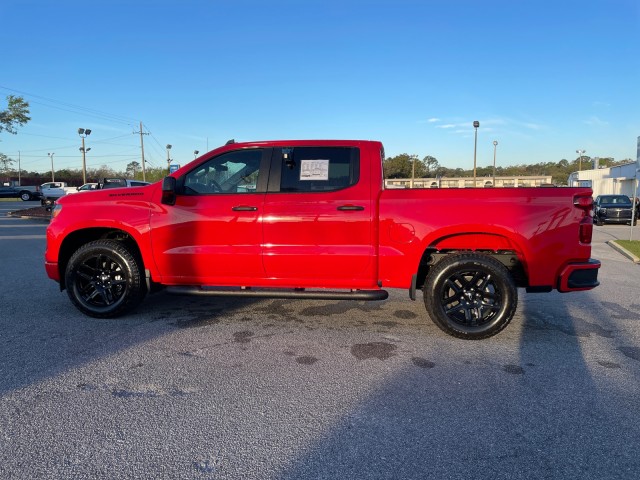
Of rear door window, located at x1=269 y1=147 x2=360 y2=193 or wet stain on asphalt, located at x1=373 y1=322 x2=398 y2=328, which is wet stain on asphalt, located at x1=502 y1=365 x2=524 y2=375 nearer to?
wet stain on asphalt, located at x1=373 y1=322 x2=398 y2=328

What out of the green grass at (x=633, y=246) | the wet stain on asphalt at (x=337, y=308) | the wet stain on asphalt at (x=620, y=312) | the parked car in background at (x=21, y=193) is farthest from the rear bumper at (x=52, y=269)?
the parked car in background at (x=21, y=193)

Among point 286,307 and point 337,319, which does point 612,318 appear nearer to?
point 337,319

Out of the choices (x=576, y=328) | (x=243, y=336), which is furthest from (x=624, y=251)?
(x=243, y=336)

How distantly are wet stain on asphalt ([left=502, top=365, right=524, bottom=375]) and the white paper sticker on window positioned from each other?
8.23 ft

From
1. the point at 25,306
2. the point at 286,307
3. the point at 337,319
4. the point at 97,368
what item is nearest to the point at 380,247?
the point at 337,319

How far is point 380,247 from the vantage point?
445 centimetres

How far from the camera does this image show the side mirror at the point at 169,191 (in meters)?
4.62

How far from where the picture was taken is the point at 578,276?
4277 millimetres

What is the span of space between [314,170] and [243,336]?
1907 mm

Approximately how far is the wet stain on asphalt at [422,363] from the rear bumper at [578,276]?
5.33ft

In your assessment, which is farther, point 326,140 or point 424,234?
point 326,140

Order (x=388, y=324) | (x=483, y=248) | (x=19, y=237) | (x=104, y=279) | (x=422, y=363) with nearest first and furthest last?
(x=422, y=363), (x=483, y=248), (x=388, y=324), (x=104, y=279), (x=19, y=237)

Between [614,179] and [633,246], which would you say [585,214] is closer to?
[633,246]

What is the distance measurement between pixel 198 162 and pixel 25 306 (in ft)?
10.1
